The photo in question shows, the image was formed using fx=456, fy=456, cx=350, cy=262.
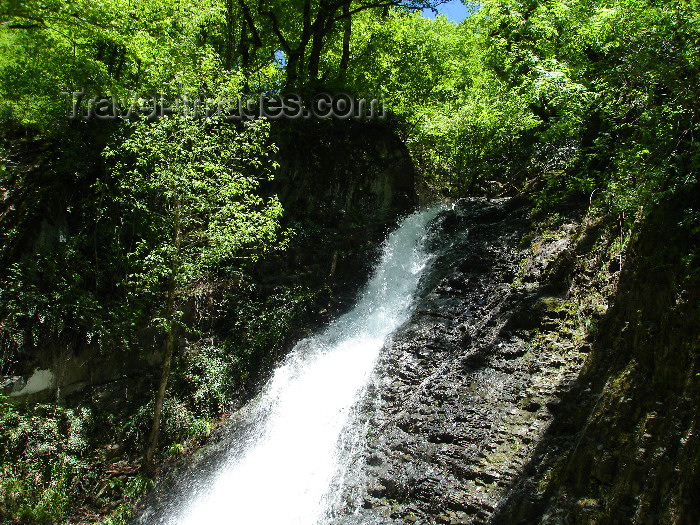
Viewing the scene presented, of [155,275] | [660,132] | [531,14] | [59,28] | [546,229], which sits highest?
[531,14]

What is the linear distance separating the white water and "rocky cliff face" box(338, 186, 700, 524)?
0.70 metres

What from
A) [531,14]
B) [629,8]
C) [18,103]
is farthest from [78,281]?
[531,14]

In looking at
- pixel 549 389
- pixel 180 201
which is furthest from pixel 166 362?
pixel 549 389

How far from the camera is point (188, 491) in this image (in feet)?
24.8

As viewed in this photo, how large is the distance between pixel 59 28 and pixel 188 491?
908 cm

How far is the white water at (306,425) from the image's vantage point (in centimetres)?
685

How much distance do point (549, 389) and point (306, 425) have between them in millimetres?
4129

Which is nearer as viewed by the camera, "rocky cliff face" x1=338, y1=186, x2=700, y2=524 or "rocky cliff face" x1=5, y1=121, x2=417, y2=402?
"rocky cliff face" x1=338, y1=186, x2=700, y2=524

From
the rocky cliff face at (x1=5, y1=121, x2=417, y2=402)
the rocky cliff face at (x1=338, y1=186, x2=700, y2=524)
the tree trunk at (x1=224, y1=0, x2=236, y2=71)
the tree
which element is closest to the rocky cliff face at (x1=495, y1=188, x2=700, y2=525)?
the rocky cliff face at (x1=338, y1=186, x2=700, y2=524)

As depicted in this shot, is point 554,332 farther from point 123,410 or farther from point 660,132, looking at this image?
point 123,410

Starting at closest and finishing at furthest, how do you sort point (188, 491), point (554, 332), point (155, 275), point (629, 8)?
point (629, 8), point (554, 332), point (188, 491), point (155, 275)

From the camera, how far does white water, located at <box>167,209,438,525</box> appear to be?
22.5 ft

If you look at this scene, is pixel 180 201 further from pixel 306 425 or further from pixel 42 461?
pixel 42 461

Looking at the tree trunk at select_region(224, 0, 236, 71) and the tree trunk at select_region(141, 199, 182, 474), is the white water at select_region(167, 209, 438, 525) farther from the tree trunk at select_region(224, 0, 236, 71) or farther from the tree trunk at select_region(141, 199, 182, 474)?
the tree trunk at select_region(224, 0, 236, 71)
